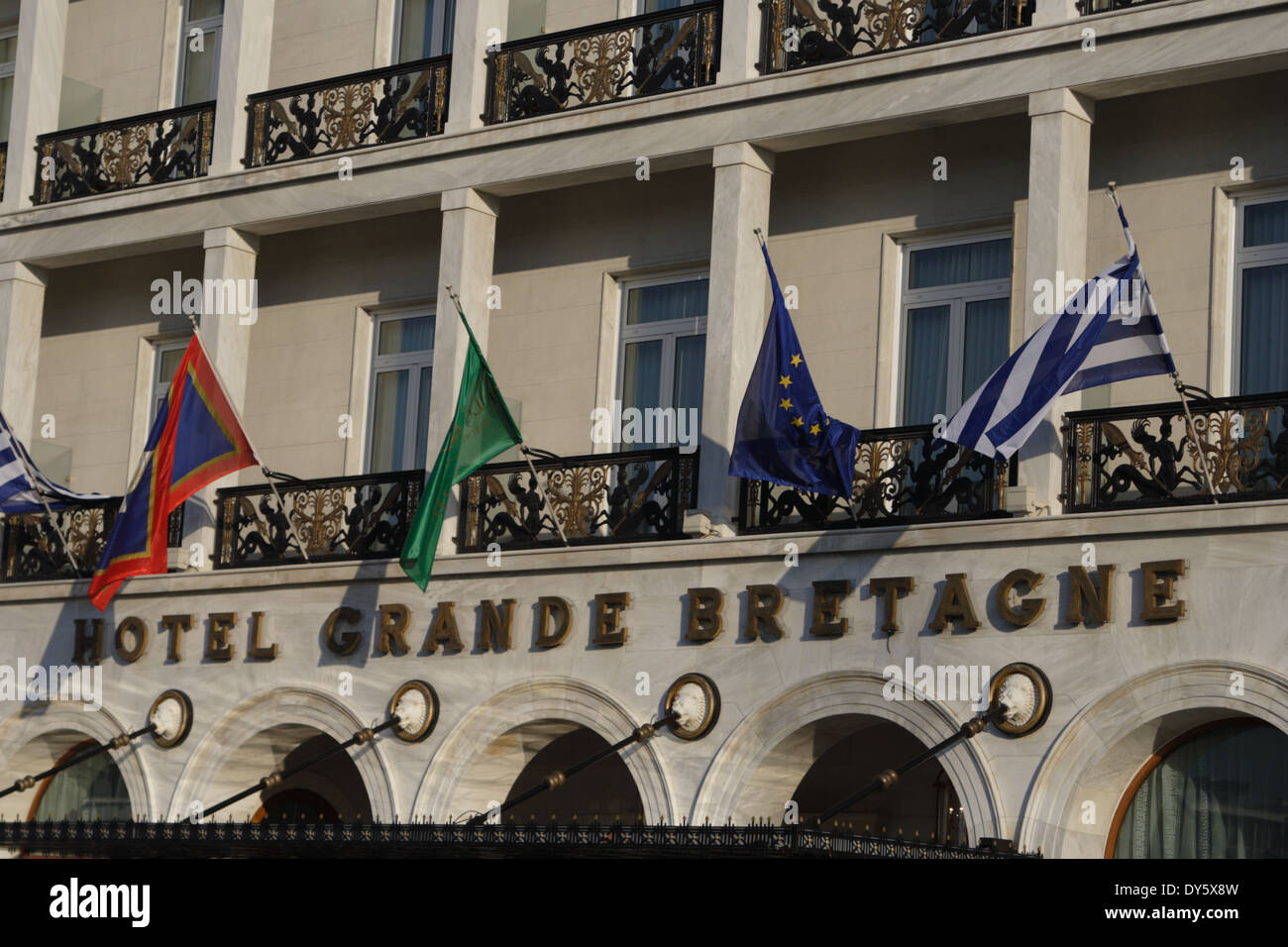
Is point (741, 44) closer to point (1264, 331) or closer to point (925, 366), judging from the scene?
point (925, 366)

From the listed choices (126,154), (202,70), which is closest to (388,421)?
(126,154)

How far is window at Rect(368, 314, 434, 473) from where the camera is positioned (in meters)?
22.2

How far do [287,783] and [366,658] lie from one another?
2926 mm

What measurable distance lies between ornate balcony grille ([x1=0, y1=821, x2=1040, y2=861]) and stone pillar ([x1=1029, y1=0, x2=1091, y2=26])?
6.16m

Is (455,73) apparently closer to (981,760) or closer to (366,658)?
(366,658)

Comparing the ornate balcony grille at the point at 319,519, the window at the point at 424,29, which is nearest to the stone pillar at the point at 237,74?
the window at the point at 424,29

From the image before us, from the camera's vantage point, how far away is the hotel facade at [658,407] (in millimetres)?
17031

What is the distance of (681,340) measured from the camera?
2091 cm

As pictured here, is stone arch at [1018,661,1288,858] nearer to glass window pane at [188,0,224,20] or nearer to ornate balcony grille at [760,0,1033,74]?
ornate balcony grille at [760,0,1033,74]

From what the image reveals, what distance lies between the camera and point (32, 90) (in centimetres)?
2434

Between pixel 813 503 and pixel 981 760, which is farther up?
pixel 813 503

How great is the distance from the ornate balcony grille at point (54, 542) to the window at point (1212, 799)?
10.4 m

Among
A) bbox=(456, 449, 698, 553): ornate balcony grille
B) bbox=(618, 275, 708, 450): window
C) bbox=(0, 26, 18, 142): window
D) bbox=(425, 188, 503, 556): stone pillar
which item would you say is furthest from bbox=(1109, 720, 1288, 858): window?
bbox=(0, 26, 18, 142): window
